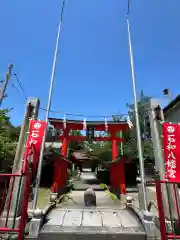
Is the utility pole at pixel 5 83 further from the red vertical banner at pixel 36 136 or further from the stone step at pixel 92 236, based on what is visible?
the stone step at pixel 92 236

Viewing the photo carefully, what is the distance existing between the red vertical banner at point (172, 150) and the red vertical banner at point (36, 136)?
4856 millimetres

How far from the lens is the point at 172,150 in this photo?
6676mm

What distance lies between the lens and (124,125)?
1602 centimetres

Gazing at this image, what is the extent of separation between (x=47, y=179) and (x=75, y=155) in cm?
1282

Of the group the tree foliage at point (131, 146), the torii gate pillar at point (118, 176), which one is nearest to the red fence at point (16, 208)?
the torii gate pillar at point (118, 176)

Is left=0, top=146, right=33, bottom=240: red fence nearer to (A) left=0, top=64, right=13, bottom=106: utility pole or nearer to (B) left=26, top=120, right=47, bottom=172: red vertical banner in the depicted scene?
(B) left=26, top=120, right=47, bottom=172: red vertical banner

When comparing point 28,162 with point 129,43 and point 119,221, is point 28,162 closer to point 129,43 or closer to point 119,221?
point 119,221

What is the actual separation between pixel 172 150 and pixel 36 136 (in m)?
5.30

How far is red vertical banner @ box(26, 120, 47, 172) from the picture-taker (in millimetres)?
6736

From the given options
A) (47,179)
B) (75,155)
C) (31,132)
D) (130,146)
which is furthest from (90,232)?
(75,155)

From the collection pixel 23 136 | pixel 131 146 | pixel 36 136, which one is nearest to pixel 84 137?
pixel 131 146

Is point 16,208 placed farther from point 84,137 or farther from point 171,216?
point 84,137

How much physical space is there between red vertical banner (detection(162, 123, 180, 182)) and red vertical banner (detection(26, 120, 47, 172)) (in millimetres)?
4856

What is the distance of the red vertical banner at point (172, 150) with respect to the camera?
650 centimetres
